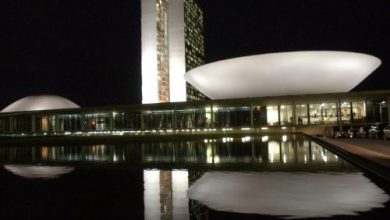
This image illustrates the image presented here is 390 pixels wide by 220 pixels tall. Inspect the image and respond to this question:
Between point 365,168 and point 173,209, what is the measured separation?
601 cm

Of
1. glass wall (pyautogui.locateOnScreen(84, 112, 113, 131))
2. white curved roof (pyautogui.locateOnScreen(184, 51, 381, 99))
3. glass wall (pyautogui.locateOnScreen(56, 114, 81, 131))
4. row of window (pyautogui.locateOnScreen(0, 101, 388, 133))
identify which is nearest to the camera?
white curved roof (pyautogui.locateOnScreen(184, 51, 381, 99))

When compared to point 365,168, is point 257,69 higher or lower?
higher

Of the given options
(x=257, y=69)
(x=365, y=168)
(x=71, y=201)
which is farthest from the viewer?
(x=257, y=69)

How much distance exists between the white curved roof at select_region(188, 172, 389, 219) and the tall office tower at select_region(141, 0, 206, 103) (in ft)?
192

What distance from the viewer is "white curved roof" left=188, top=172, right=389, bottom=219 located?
5405 millimetres

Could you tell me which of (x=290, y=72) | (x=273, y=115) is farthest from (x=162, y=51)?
(x=290, y=72)

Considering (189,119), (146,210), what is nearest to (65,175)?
(146,210)

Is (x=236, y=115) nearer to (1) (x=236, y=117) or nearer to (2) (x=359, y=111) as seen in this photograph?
(1) (x=236, y=117)

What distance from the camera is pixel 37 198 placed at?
22.6ft

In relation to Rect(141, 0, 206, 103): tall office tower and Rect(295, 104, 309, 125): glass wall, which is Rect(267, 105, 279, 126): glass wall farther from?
Rect(141, 0, 206, 103): tall office tower

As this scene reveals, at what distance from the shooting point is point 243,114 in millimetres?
42812

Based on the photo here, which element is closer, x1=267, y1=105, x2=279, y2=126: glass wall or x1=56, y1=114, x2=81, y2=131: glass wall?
x1=267, y1=105, x2=279, y2=126: glass wall

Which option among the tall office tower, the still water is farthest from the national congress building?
the still water

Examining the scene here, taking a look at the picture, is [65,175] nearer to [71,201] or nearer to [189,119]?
[71,201]
